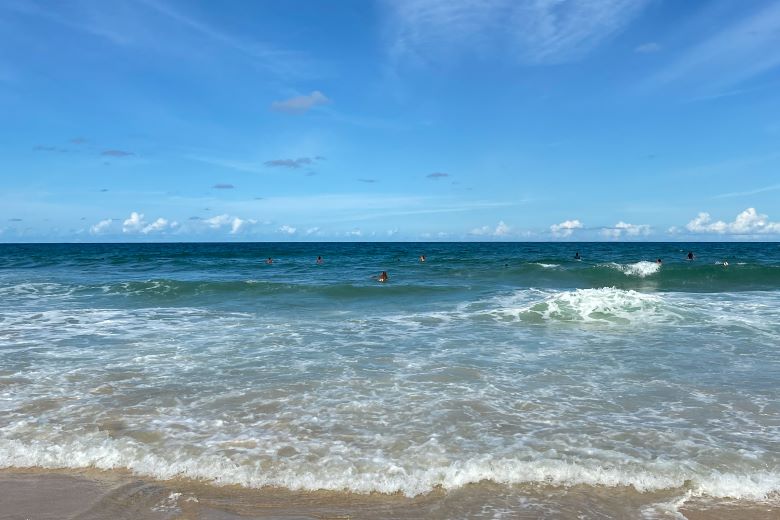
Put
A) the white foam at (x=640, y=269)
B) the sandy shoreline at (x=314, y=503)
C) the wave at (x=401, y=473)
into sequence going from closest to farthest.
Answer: the sandy shoreline at (x=314, y=503)
the wave at (x=401, y=473)
the white foam at (x=640, y=269)

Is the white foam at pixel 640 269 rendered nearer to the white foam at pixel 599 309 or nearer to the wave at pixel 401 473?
the white foam at pixel 599 309

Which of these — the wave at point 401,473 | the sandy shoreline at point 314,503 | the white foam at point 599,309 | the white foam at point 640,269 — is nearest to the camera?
the sandy shoreline at point 314,503

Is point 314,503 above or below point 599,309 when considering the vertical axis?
below

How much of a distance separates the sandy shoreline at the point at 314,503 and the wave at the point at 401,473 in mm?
137

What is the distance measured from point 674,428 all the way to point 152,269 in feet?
133

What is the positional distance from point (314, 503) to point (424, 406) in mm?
3026

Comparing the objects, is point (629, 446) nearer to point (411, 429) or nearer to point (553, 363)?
point (411, 429)

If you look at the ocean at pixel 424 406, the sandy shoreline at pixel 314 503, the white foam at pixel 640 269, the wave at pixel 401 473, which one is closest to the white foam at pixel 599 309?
the ocean at pixel 424 406

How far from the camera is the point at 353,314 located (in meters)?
17.8

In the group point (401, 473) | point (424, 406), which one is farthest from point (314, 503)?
point (424, 406)

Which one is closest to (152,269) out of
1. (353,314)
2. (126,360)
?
(353,314)

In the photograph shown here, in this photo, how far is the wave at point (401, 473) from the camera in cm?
543

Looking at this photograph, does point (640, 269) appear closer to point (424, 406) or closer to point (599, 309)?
point (599, 309)

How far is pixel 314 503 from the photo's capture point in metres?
5.16
